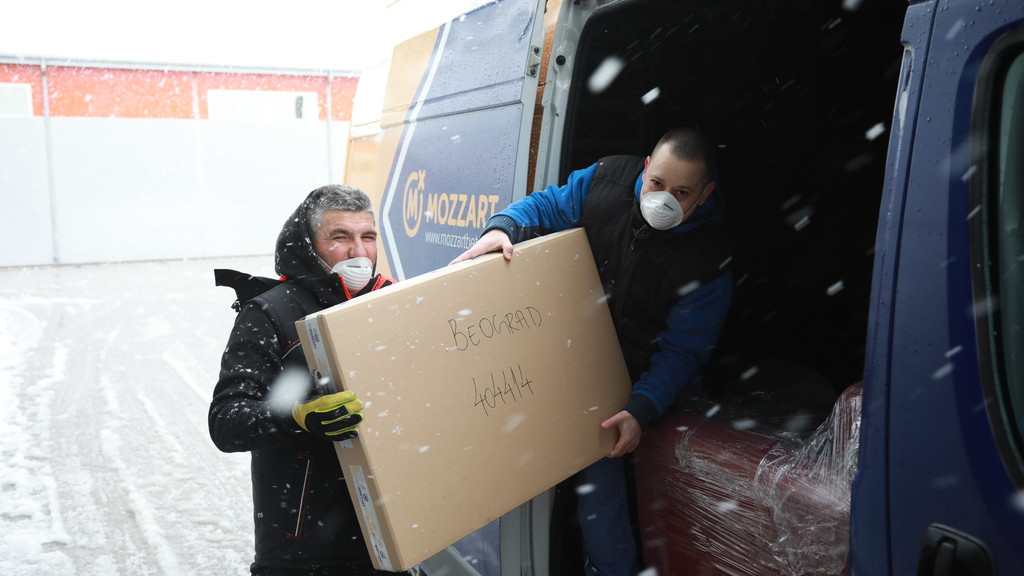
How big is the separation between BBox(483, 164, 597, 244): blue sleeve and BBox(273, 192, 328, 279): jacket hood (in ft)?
1.71

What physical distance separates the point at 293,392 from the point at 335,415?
1.26ft

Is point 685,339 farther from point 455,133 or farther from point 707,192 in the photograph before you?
point 455,133

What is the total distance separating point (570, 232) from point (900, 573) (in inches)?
43.2

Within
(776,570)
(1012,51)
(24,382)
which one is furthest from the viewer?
(24,382)

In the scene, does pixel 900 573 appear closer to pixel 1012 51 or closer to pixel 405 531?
pixel 1012 51

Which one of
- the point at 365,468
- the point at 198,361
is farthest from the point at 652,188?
the point at 198,361

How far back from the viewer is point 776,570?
1.62m

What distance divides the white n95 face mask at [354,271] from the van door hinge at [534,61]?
82 cm

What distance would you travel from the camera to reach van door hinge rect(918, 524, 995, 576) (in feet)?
3.45

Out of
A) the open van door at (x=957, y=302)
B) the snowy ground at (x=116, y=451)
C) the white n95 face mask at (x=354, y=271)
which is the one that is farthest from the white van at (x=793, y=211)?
the snowy ground at (x=116, y=451)

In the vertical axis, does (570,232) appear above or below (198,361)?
above

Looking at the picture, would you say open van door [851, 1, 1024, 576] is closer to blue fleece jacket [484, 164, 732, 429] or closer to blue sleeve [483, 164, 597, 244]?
blue fleece jacket [484, 164, 732, 429]

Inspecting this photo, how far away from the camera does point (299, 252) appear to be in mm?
1935

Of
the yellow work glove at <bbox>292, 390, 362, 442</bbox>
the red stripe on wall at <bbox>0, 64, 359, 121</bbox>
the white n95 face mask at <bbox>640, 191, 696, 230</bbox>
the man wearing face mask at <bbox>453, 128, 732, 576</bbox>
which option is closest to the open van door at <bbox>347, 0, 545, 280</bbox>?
the man wearing face mask at <bbox>453, 128, 732, 576</bbox>
